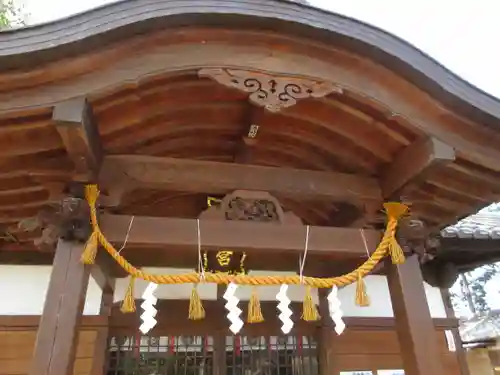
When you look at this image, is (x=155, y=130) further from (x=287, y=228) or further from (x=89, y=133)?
(x=287, y=228)

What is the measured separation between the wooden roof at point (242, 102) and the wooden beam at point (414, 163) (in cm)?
1

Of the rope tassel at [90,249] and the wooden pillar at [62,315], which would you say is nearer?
the wooden pillar at [62,315]

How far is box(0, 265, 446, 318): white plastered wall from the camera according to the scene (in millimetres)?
4820

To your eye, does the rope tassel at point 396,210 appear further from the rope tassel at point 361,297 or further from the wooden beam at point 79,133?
the wooden beam at point 79,133

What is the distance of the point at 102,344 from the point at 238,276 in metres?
1.96

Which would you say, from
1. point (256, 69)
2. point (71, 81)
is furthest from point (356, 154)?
point (71, 81)

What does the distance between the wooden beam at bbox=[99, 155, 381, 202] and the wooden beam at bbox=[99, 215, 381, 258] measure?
31cm

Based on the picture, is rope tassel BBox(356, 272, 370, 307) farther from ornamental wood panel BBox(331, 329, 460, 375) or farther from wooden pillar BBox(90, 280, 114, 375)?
wooden pillar BBox(90, 280, 114, 375)

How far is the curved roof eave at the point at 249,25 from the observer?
2832mm

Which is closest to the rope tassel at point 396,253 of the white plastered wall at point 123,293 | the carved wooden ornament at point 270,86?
the carved wooden ornament at point 270,86

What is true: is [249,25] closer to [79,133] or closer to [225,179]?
[225,179]

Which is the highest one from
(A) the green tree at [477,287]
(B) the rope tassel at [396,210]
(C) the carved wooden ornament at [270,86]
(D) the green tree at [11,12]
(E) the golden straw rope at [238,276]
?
(D) the green tree at [11,12]

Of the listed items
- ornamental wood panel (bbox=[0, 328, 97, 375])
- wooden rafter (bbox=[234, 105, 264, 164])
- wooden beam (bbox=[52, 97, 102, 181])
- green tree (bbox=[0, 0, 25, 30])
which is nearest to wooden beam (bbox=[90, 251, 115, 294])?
ornamental wood panel (bbox=[0, 328, 97, 375])

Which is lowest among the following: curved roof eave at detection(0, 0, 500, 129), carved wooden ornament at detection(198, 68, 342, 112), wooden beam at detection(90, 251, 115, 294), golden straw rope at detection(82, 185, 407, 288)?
golden straw rope at detection(82, 185, 407, 288)
